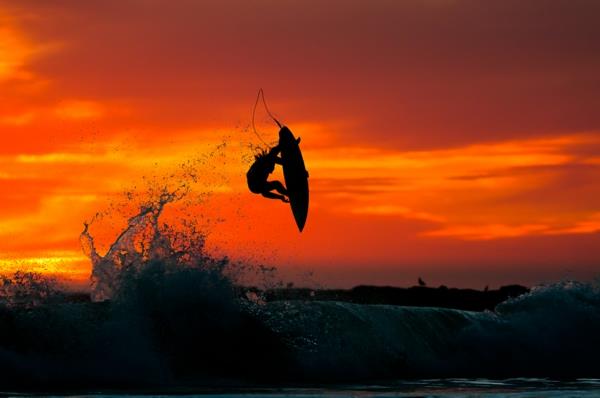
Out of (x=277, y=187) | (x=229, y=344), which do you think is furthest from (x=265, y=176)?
(x=229, y=344)

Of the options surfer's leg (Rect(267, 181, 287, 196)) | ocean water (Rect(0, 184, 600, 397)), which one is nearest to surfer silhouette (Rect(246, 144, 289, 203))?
surfer's leg (Rect(267, 181, 287, 196))

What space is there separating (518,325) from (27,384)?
12.1 meters

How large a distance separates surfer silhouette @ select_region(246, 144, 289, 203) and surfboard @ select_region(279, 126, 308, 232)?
13.4 inches

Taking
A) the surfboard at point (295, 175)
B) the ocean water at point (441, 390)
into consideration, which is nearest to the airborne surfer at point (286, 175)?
the surfboard at point (295, 175)

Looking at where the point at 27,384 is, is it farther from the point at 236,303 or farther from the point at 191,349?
the point at 236,303

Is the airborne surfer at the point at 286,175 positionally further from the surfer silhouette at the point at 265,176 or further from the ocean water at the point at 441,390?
the ocean water at the point at 441,390

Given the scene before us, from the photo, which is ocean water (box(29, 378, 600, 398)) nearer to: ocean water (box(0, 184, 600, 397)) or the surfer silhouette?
ocean water (box(0, 184, 600, 397))

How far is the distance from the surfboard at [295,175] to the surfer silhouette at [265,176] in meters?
0.34

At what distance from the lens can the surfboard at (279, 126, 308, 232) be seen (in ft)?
65.0

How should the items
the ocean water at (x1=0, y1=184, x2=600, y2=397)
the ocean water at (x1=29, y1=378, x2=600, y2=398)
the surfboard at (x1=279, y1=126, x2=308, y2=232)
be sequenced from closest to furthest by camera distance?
the ocean water at (x1=29, y1=378, x2=600, y2=398) < the ocean water at (x1=0, y1=184, x2=600, y2=397) < the surfboard at (x1=279, y1=126, x2=308, y2=232)

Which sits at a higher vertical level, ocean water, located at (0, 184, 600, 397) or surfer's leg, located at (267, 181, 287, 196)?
surfer's leg, located at (267, 181, 287, 196)

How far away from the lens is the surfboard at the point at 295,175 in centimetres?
1980

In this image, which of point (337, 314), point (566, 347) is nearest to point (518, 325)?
point (566, 347)

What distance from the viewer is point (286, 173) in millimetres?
20125
